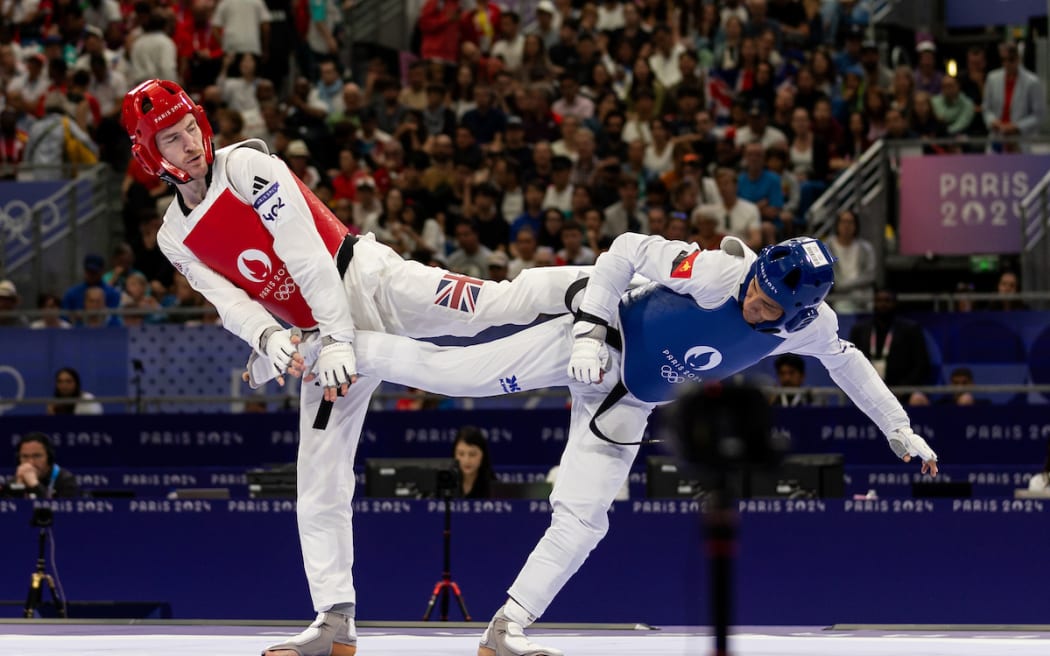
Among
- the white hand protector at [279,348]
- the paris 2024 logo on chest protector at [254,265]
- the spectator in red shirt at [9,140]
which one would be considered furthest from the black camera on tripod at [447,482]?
the spectator in red shirt at [9,140]

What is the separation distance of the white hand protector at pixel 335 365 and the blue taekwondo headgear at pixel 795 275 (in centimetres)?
167

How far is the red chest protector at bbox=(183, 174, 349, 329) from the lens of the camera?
6.56 metres

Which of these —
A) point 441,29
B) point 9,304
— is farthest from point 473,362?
point 441,29

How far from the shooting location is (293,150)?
15.2 meters

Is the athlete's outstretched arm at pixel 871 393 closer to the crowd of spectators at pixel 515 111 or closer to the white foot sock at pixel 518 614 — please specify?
the white foot sock at pixel 518 614

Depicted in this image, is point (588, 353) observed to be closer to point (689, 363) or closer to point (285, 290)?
point (689, 363)

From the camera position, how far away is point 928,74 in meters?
15.6

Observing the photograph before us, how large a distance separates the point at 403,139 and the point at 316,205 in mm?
9381

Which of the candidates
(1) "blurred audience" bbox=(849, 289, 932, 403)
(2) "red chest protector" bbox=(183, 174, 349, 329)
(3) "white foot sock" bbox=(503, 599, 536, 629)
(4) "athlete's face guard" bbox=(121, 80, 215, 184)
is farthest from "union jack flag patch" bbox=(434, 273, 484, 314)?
(1) "blurred audience" bbox=(849, 289, 932, 403)

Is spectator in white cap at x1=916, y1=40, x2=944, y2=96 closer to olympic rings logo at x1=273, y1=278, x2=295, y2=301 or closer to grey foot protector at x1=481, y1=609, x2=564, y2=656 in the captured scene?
olympic rings logo at x1=273, y1=278, x2=295, y2=301

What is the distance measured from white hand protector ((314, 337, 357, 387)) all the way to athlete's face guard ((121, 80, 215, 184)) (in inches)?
39.0

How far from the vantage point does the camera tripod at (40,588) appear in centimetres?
978

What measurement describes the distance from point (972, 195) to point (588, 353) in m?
8.10

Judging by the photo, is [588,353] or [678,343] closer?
[588,353]
